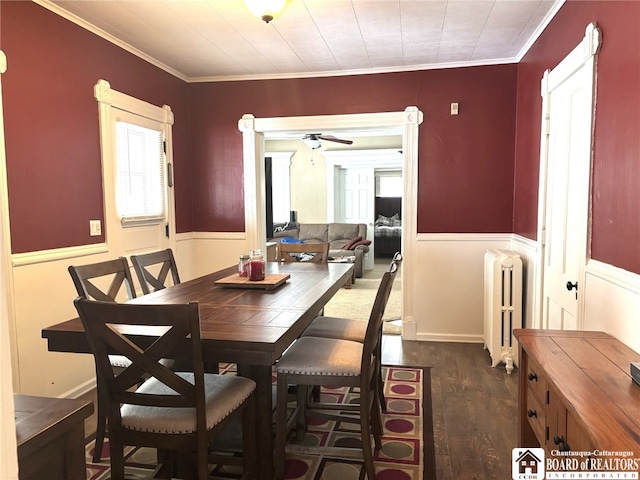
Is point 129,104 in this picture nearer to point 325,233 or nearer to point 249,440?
point 249,440

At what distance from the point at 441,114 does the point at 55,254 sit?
3.25 m

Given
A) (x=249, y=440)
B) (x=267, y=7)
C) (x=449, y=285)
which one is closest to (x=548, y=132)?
(x=449, y=285)

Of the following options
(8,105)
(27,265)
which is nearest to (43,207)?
(27,265)

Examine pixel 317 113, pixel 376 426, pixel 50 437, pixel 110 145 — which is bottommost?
pixel 376 426

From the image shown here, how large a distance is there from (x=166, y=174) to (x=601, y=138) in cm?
337

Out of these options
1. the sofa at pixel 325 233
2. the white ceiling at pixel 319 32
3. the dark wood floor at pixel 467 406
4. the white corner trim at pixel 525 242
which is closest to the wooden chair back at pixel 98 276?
the white ceiling at pixel 319 32

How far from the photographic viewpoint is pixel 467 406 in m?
2.84

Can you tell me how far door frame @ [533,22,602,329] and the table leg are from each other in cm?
159

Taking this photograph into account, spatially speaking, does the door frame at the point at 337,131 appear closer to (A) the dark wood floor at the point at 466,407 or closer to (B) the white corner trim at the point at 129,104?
(A) the dark wood floor at the point at 466,407

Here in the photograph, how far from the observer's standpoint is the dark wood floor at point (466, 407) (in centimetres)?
222

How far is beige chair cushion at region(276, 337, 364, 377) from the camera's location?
2.08 meters

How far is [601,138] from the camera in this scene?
211 cm

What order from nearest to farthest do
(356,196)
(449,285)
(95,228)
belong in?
1. (95,228)
2. (449,285)
3. (356,196)

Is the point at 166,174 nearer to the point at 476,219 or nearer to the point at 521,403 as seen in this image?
the point at 476,219
